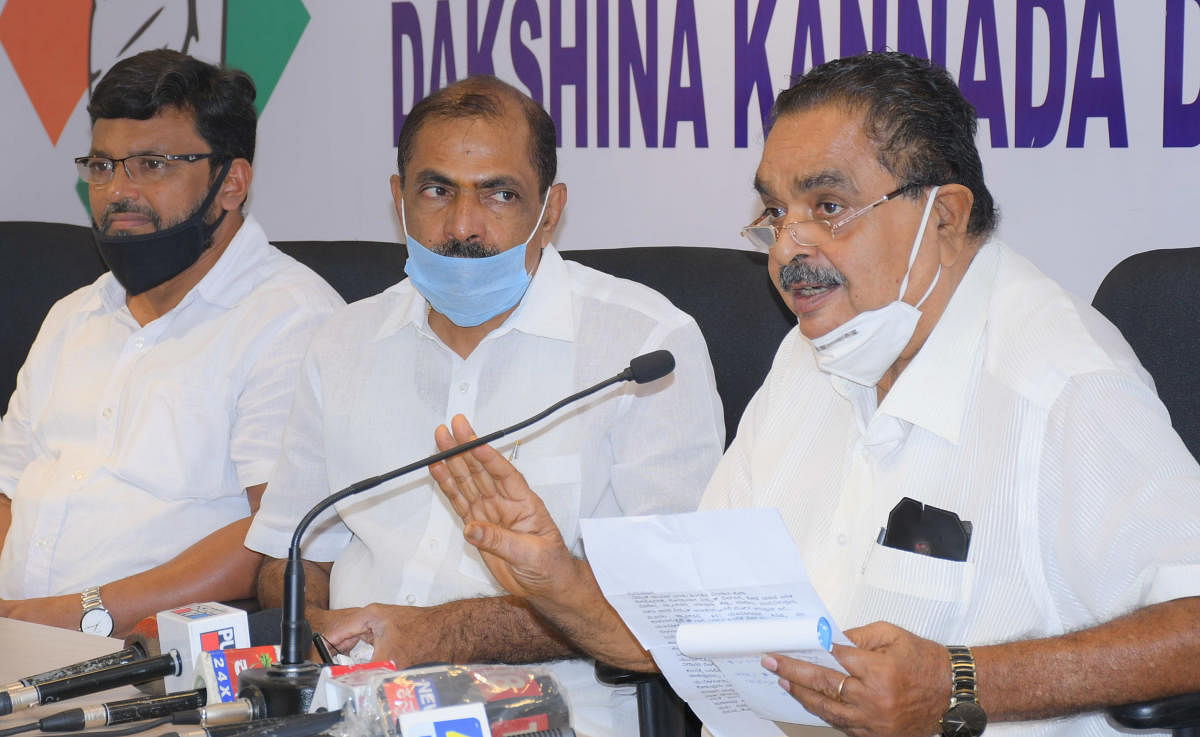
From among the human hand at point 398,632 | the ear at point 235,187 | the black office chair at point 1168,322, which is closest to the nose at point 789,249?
the black office chair at point 1168,322

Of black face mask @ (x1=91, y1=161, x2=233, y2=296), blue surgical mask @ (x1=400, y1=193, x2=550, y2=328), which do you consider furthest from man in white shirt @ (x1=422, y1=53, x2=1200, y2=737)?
black face mask @ (x1=91, y1=161, x2=233, y2=296)

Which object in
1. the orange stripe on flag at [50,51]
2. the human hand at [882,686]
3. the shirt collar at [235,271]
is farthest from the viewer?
the orange stripe on flag at [50,51]

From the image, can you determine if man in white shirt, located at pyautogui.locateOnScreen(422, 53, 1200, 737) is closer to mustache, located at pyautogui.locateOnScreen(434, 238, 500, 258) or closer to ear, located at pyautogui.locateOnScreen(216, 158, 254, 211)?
mustache, located at pyautogui.locateOnScreen(434, 238, 500, 258)

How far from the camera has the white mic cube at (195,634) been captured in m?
1.58

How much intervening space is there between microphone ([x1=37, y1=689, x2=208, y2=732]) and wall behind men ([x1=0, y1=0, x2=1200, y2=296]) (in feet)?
6.67

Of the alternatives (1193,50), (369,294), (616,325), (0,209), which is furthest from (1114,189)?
(0,209)

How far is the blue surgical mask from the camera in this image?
2.35m

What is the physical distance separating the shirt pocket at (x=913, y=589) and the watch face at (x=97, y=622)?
4.77ft

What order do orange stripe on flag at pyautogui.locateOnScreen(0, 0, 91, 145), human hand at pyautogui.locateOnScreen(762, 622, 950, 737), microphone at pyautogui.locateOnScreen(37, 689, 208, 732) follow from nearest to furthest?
microphone at pyautogui.locateOnScreen(37, 689, 208, 732) < human hand at pyautogui.locateOnScreen(762, 622, 950, 737) < orange stripe on flag at pyautogui.locateOnScreen(0, 0, 91, 145)

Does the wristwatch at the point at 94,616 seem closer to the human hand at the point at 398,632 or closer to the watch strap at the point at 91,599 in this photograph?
the watch strap at the point at 91,599

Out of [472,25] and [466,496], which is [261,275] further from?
[466,496]

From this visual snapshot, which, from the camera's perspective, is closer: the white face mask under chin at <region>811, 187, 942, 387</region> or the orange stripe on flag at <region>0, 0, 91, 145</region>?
the white face mask under chin at <region>811, 187, 942, 387</region>

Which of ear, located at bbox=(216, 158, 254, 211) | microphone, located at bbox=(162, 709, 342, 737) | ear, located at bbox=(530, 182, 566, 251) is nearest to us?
microphone, located at bbox=(162, 709, 342, 737)

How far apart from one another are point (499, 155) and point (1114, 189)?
4.23ft
